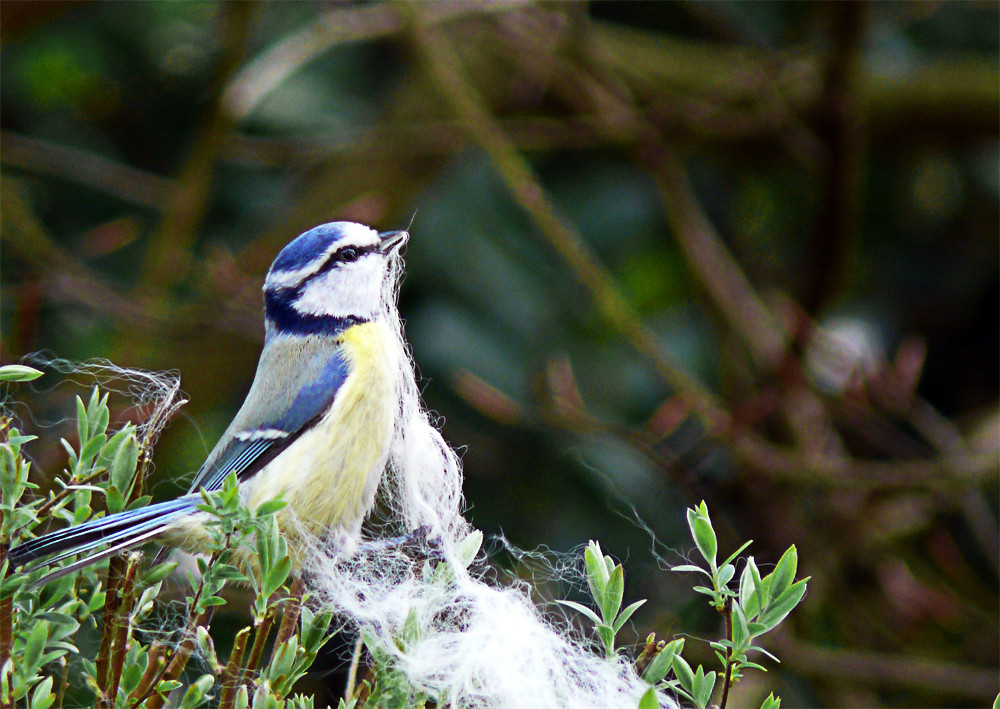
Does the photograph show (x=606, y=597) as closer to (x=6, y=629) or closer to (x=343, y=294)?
(x=6, y=629)

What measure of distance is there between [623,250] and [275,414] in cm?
188

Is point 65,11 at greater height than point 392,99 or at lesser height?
greater

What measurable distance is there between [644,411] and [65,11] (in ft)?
5.77

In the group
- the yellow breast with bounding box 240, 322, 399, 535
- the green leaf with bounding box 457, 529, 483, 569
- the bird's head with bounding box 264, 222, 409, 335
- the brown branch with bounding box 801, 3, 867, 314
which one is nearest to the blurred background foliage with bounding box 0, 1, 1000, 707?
the brown branch with bounding box 801, 3, 867, 314

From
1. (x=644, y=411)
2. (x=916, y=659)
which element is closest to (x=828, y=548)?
(x=916, y=659)

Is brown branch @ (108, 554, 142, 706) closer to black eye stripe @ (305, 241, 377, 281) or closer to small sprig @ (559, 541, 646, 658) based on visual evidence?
small sprig @ (559, 541, 646, 658)

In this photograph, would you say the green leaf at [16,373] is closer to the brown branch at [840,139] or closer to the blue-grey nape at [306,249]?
the blue-grey nape at [306,249]

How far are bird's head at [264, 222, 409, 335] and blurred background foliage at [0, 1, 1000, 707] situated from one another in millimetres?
711

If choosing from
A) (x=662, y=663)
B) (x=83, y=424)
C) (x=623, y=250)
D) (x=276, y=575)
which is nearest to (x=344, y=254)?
(x=83, y=424)

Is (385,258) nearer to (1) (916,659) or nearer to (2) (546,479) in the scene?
(2) (546,479)

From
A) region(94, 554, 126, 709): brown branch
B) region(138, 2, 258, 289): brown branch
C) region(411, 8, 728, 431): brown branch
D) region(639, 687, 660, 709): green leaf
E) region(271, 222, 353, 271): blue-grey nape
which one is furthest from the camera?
region(138, 2, 258, 289): brown branch

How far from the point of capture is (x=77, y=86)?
282 centimetres

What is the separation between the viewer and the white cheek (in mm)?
1233

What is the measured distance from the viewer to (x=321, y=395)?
113cm
